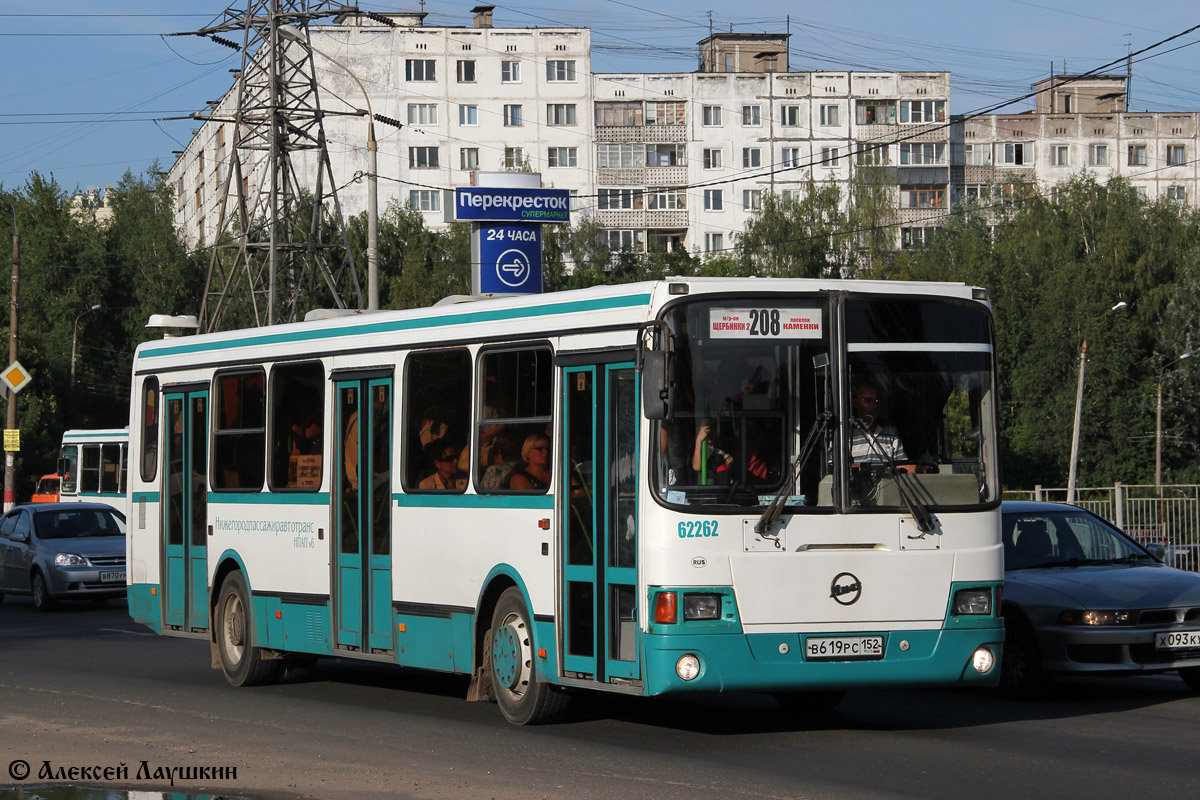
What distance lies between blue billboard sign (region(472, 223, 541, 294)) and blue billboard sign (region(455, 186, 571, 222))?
31cm

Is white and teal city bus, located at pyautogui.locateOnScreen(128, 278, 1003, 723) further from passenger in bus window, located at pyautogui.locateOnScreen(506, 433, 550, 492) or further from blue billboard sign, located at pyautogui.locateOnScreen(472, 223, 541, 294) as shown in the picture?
blue billboard sign, located at pyautogui.locateOnScreen(472, 223, 541, 294)

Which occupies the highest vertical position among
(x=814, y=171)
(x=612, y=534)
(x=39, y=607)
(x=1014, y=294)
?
(x=814, y=171)

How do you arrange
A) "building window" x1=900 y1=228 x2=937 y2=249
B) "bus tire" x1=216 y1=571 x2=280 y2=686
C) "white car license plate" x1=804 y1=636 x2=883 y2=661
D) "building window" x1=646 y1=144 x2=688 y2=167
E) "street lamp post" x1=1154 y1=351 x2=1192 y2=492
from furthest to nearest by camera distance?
"building window" x1=900 y1=228 x2=937 y2=249, "building window" x1=646 y1=144 x2=688 y2=167, "street lamp post" x1=1154 y1=351 x2=1192 y2=492, "bus tire" x1=216 y1=571 x2=280 y2=686, "white car license plate" x1=804 y1=636 x2=883 y2=661

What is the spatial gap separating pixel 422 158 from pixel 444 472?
263ft

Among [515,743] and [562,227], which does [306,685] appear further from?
[562,227]

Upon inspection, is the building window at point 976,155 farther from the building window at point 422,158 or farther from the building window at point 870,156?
the building window at point 422,158

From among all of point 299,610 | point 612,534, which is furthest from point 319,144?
point 612,534

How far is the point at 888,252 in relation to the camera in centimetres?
8338

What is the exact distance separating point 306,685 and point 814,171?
277 feet

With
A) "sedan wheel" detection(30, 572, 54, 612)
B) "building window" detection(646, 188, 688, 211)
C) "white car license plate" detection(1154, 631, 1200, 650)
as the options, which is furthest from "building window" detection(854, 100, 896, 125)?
"white car license plate" detection(1154, 631, 1200, 650)

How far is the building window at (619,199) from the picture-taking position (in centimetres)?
9262

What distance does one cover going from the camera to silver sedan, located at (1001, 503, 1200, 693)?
1237cm

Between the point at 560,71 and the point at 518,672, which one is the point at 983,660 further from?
the point at 560,71

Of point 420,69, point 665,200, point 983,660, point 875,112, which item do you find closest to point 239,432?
point 983,660
